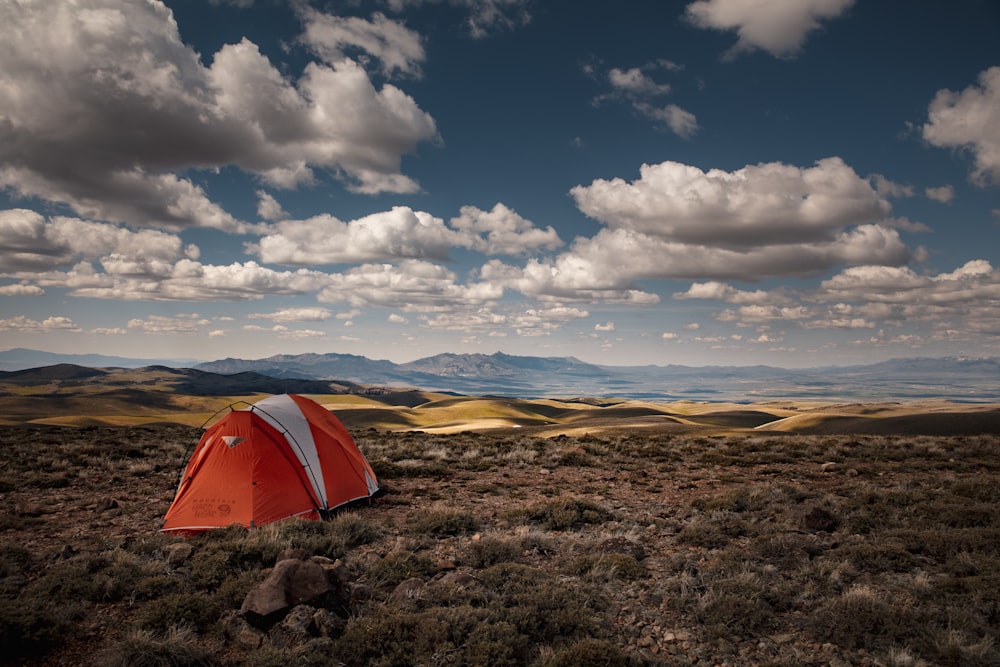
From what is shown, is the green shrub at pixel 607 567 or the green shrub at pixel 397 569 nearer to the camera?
the green shrub at pixel 397 569

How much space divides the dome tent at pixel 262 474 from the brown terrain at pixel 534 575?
1049mm

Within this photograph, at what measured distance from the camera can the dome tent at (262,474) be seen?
477 inches

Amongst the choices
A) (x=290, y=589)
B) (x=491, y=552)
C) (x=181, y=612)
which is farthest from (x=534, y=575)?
(x=181, y=612)

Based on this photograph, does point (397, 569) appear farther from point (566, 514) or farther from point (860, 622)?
point (860, 622)

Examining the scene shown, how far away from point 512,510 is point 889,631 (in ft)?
27.7

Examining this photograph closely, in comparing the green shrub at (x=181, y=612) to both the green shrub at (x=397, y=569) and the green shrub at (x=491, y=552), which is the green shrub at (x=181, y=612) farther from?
the green shrub at (x=491, y=552)

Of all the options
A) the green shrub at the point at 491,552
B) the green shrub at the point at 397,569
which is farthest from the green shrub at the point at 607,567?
the green shrub at the point at 397,569

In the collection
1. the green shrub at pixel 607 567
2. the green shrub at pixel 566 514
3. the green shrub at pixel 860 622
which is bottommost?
the green shrub at pixel 566 514

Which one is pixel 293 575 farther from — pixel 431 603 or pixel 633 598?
pixel 633 598

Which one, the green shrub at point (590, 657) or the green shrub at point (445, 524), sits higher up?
the green shrub at point (590, 657)

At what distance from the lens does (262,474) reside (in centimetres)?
1269

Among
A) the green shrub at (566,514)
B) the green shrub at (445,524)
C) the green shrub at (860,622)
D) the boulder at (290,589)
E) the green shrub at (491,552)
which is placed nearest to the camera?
the green shrub at (860,622)

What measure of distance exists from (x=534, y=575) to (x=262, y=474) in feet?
26.2

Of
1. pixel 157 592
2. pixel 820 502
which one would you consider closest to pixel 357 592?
pixel 157 592
